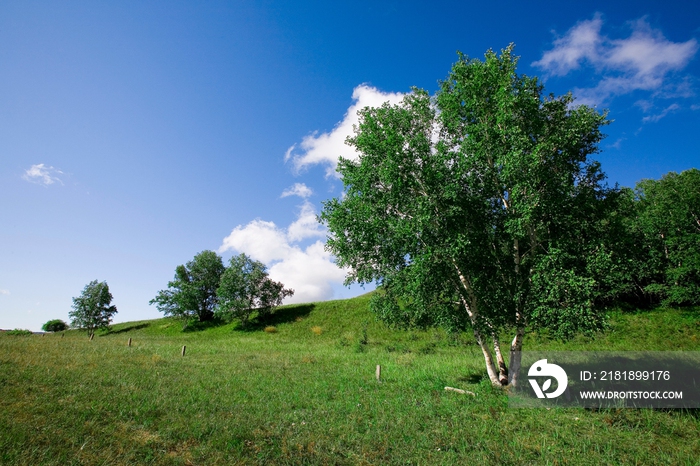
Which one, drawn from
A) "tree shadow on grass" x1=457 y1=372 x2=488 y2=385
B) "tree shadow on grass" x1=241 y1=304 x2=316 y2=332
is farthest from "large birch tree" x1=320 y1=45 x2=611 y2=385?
"tree shadow on grass" x1=241 y1=304 x2=316 y2=332

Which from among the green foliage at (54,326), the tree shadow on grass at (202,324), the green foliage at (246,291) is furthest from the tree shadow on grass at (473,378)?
the green foliage at (54,326)

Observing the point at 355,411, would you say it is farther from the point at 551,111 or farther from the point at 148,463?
the point at 551,111

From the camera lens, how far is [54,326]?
292ft

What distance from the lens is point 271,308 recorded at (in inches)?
2466

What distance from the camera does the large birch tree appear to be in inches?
596

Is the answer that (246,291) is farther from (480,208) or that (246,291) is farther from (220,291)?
(480,208)

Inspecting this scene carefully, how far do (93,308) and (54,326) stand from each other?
30394mm

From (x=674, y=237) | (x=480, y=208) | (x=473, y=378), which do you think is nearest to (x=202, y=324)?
(x=473, y=378)

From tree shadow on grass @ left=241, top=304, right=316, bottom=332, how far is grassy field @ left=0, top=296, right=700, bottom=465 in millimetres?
34782

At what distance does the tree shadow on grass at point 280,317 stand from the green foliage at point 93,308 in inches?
1656

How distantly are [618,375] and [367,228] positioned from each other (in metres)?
17.1

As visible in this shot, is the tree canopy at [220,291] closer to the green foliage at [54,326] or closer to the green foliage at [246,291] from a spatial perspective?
the green foliage at [246,291]

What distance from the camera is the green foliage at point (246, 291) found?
57.1 m

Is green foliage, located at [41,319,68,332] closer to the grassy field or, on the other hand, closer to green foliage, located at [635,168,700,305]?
the grassy field
